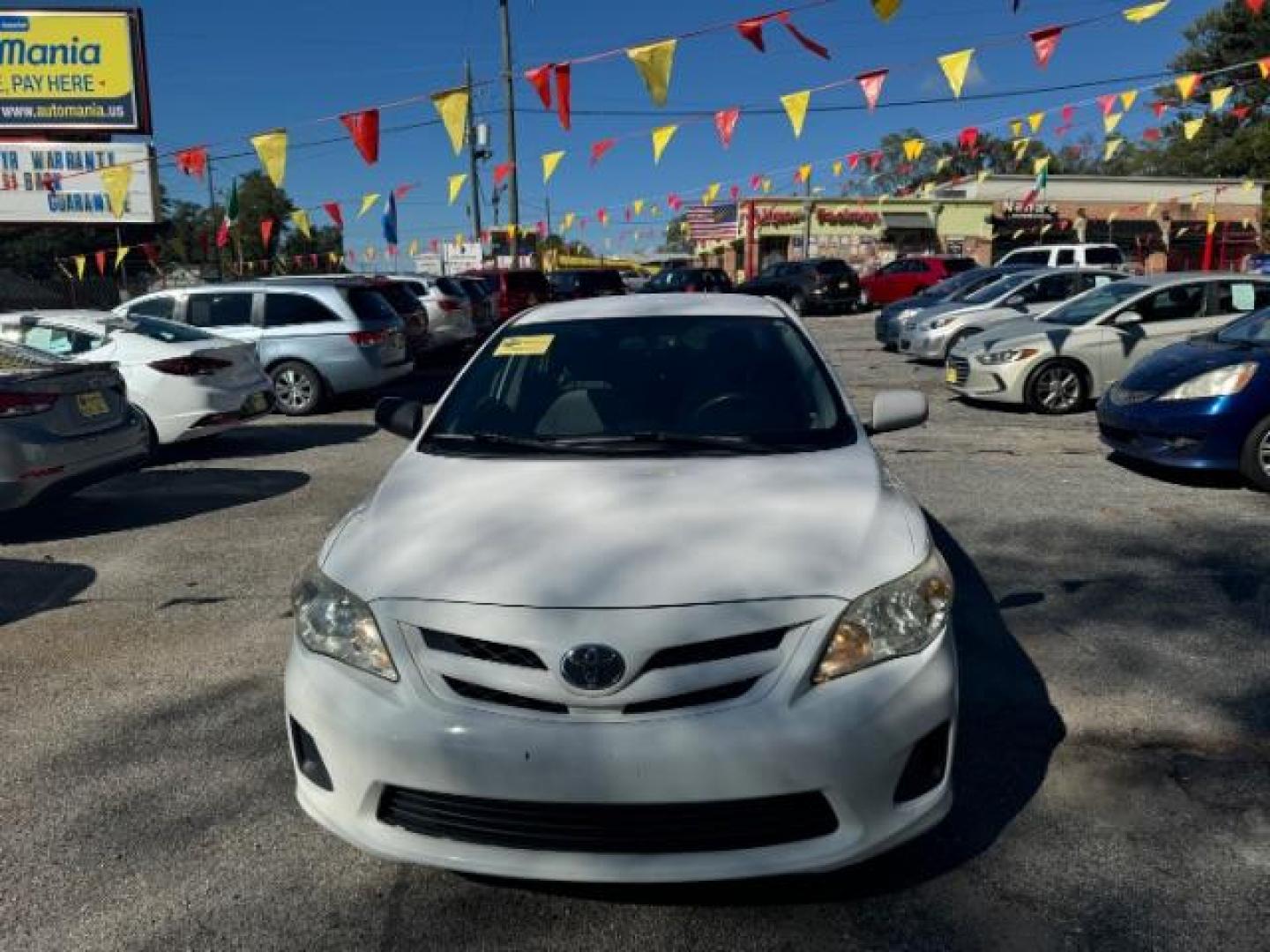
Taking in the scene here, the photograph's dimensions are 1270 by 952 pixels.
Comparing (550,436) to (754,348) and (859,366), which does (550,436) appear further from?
(859,366)

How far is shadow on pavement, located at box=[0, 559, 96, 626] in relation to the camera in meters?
4.95

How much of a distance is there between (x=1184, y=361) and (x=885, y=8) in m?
4.40

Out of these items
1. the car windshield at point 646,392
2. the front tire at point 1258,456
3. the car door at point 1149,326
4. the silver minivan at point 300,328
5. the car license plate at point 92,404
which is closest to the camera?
the car windshield at point 646,392

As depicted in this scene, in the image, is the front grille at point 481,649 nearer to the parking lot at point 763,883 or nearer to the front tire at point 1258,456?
the parking lot at point 763,883

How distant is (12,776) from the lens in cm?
325

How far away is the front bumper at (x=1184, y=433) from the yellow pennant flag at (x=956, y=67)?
5721 mm

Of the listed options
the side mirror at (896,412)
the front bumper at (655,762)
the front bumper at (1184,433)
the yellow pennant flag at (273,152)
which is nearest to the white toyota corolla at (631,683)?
the front bumper at (655,762)

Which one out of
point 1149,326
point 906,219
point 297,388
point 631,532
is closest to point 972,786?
point 631,532

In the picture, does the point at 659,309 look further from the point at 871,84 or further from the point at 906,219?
the point at 906,219

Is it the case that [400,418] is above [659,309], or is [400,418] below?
below

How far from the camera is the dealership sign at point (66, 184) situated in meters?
26.9

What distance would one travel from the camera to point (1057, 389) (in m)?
10.3

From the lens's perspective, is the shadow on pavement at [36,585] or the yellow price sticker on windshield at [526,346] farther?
the shadow on pavement at [36,585]

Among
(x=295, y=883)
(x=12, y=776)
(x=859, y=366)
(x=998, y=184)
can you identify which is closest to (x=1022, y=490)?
(x=295, y=883)
